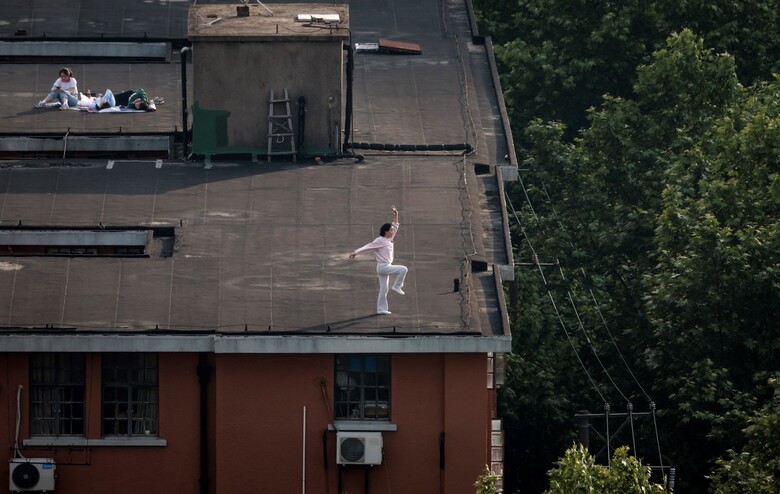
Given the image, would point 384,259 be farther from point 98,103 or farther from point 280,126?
point 98,103

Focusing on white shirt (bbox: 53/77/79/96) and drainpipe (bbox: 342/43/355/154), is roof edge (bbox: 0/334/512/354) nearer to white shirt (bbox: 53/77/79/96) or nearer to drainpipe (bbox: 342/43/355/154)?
drainpipe (bbox: 342/43/355/154)

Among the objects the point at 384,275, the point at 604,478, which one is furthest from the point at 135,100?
the point at 604,478

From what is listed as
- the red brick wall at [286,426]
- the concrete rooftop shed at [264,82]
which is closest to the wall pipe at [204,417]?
the red brick wall at [286,426]

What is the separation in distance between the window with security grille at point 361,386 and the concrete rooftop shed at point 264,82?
292 inches

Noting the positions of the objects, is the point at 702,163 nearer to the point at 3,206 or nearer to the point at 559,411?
the point at 559,411

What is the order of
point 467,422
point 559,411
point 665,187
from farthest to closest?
point 665,187 → point 559,411 → point 467,422

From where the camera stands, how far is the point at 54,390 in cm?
4038

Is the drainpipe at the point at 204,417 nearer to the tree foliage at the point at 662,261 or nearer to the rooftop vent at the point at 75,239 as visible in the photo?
the rooftop vent at the point at 75,239

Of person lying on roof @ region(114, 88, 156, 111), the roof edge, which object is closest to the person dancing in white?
the roof edge

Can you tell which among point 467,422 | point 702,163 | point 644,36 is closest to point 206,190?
point 467,422

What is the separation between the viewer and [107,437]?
40406mm

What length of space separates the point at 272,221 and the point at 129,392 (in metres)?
5.04

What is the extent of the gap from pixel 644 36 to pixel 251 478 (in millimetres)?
27289

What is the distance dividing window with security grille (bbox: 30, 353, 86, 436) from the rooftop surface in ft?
2.98
